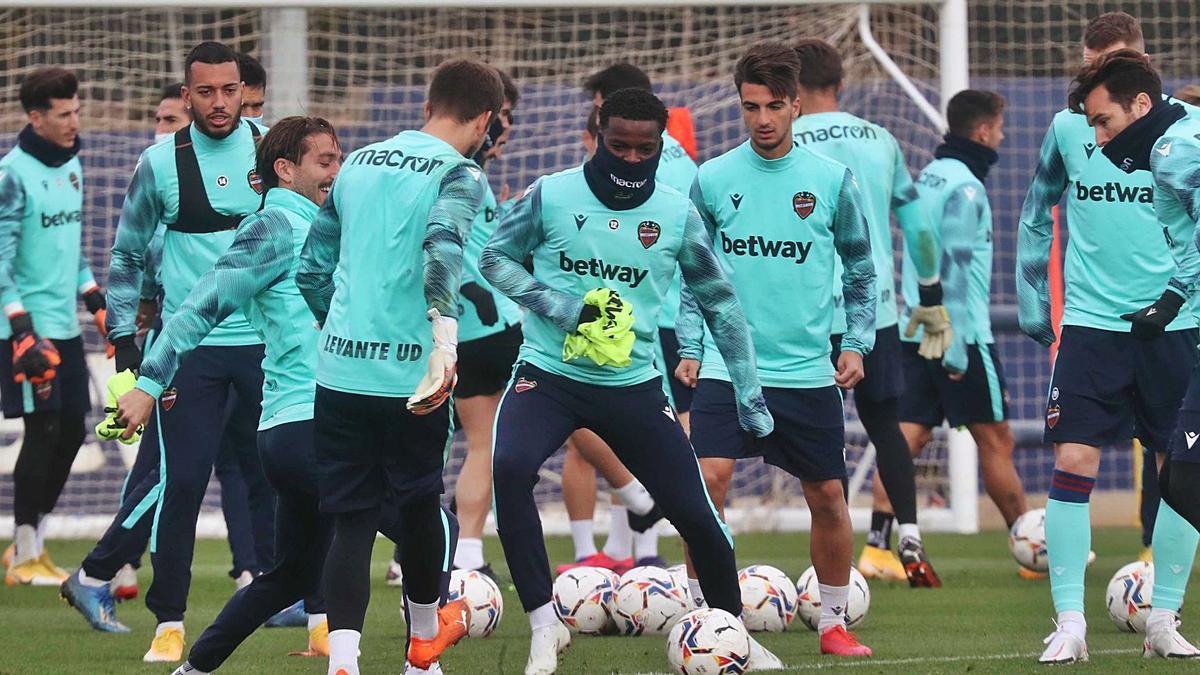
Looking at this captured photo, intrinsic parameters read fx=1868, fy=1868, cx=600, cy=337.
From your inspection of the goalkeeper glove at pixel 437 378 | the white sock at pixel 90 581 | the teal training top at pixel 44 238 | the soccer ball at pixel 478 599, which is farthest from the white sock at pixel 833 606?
the teal training top at pixel 44 238

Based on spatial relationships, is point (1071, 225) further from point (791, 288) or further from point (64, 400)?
point (64, 400)

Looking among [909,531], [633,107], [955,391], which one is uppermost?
[633,107]

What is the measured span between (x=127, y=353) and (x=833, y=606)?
108 inches

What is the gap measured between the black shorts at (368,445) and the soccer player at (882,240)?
113 inches

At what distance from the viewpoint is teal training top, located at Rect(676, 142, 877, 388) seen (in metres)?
6.84

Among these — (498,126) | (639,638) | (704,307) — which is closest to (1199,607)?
(639,638)

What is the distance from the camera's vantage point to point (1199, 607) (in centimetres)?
803

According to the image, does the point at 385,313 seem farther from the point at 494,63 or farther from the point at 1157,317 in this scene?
the point at 494,63

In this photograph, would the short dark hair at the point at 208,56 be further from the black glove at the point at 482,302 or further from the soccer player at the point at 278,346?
the black glove at the point at 482,302

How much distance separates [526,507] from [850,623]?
6.17 feet

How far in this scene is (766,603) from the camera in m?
7.42

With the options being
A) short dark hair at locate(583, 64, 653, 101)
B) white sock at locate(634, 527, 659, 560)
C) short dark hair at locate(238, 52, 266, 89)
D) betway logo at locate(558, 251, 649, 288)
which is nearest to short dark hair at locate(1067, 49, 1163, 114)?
betway logo at locate(558, 251, 649, 288)

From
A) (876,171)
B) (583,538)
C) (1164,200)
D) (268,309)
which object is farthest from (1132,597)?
(268,309)

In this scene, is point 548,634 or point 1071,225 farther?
point 1071,225
